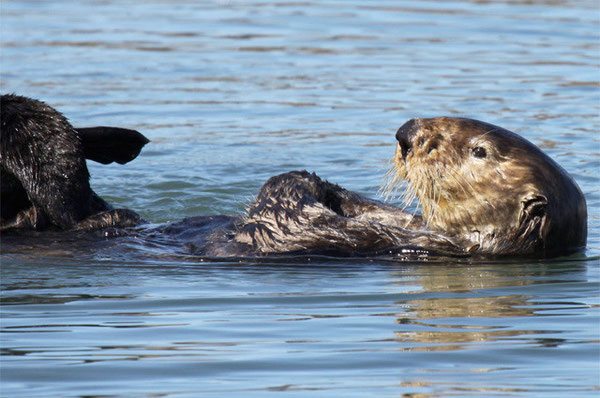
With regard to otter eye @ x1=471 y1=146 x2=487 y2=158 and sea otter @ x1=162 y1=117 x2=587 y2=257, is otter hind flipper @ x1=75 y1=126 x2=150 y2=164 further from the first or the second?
otter eye @ x1=471 y1=146 x2=487 y2=158

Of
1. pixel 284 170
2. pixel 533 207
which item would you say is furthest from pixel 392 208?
pixel 284 170

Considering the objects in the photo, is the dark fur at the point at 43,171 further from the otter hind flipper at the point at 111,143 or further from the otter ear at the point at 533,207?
the otter ear at the point at 533,207

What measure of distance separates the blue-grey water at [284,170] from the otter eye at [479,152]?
1.78 feet

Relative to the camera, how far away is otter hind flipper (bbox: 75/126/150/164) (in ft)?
19.6

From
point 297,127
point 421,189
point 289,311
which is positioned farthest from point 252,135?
point 289,311

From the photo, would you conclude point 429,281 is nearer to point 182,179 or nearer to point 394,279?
point 394,279

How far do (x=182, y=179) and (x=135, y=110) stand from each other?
2233 mm

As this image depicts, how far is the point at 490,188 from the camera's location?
210 inches

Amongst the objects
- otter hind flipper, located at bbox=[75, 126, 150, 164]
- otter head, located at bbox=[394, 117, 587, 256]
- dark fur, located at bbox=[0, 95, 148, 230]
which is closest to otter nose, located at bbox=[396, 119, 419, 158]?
otter head, located at bbox=[394, 117, 587, 256]

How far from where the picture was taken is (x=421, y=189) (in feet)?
18.1

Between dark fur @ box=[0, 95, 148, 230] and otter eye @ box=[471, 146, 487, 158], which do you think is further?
dark fur @ box=[0, 95, 148, 230]

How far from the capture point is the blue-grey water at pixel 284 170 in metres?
3.80

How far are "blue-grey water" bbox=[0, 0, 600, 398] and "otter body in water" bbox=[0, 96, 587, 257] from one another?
0.45ft

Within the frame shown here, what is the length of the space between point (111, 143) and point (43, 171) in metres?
0.51
